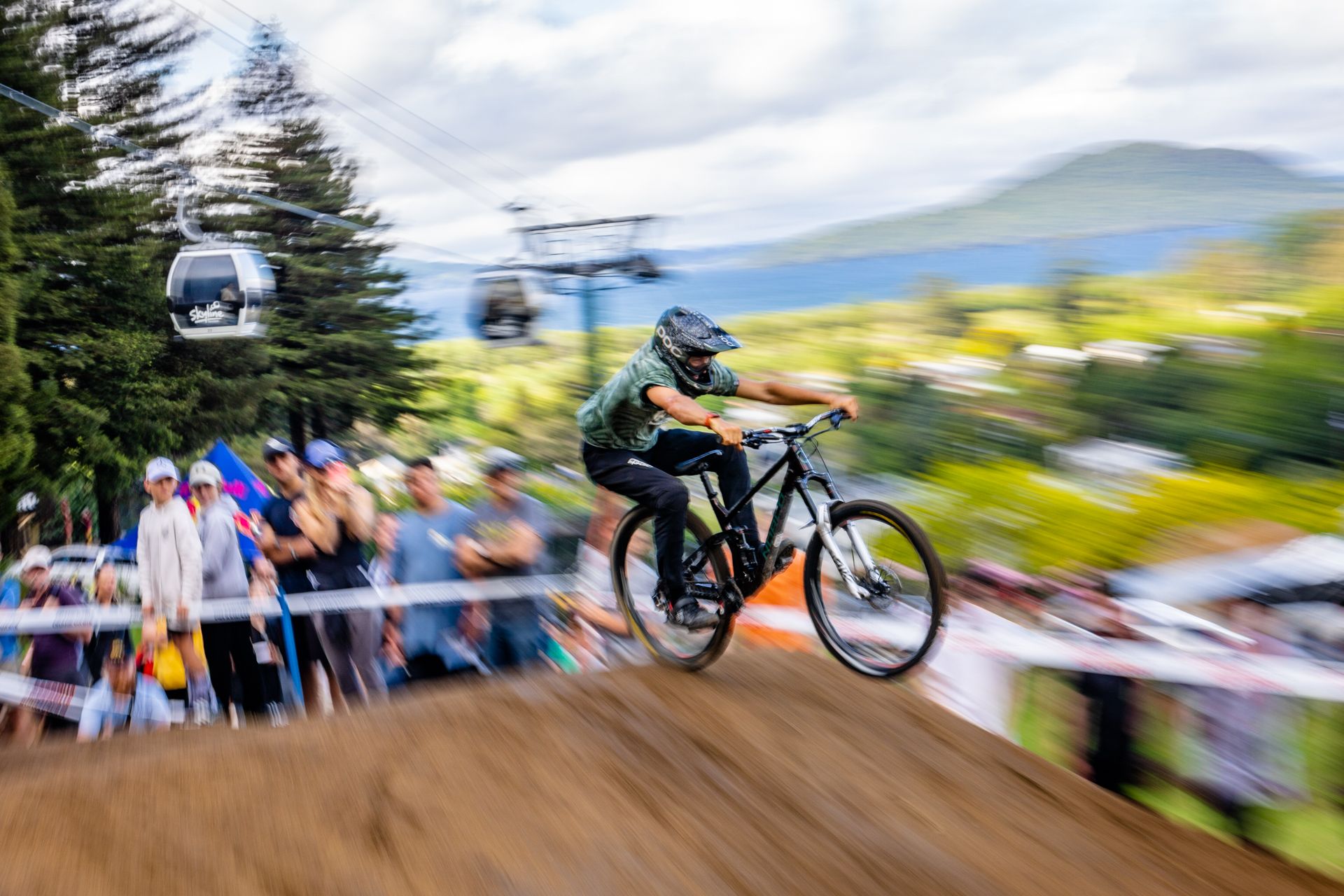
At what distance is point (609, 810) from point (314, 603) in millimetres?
2723

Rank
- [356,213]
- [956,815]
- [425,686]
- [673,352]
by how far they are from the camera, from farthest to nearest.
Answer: [356,213] < [425,686] < [673,352] < [956,815]

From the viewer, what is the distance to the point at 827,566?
4.57m

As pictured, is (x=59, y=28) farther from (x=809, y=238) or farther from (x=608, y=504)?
(x=608, y=504)

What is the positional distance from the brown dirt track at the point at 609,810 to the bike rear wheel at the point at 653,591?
276mm

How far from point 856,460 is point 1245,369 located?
2750mm

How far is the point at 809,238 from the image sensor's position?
10.7 metres

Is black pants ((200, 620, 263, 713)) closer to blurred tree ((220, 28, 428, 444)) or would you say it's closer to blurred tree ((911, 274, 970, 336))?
blurred tree ((911, 274, 970, 336))

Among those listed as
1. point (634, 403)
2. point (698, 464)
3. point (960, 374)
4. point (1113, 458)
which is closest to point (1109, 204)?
point (960, 374)

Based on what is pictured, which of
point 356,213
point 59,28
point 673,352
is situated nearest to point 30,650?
point 673,352

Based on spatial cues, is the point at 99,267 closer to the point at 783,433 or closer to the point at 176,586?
the point at 176,586

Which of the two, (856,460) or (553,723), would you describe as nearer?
(553,723)

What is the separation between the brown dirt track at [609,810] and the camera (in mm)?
3287

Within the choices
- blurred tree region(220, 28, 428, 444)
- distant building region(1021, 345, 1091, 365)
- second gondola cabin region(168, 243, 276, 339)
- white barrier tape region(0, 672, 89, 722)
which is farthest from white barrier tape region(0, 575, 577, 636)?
blurred tree region(220, 28, 428, 444)

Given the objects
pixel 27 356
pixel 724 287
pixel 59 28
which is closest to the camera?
pixel 724 287
